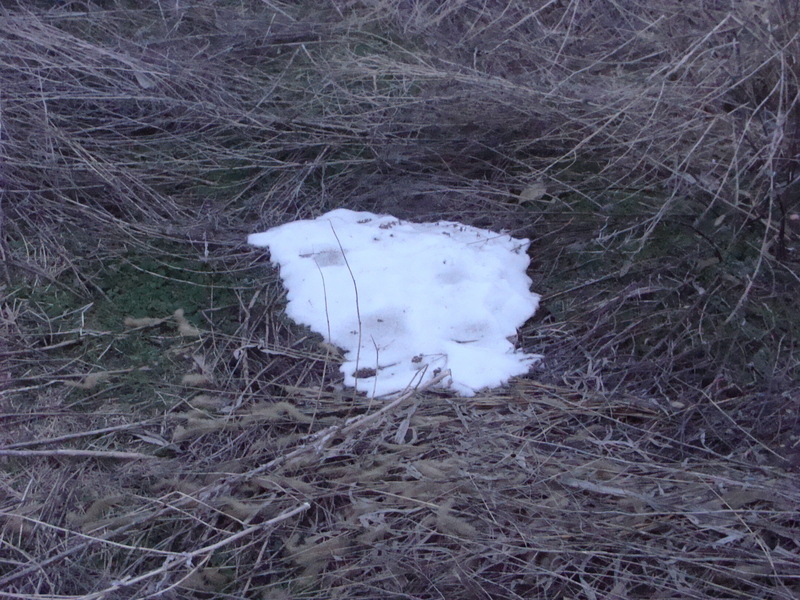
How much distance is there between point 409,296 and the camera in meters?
2.54

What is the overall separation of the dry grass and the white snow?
0.08 m

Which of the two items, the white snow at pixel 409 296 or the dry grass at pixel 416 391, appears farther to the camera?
the white snow at pixel 409 296

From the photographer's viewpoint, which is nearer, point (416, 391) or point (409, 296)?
point (416, 391)

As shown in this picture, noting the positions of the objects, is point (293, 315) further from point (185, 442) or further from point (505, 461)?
point (505, 461)

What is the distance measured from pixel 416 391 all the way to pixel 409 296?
46cm

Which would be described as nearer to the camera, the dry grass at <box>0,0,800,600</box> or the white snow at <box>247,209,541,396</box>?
the dry grass at <box>0,0,800,600</box>

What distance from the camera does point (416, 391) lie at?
2.16m

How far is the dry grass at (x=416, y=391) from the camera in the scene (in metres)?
1.75

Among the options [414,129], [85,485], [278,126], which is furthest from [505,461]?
[278,126]

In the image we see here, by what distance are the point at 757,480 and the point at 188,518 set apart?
132cm

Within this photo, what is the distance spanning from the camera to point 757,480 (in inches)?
72.5

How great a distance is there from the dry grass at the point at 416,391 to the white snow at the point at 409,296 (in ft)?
0.27

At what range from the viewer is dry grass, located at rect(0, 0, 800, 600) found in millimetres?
1752

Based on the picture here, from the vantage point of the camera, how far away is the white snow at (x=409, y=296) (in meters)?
2.31
